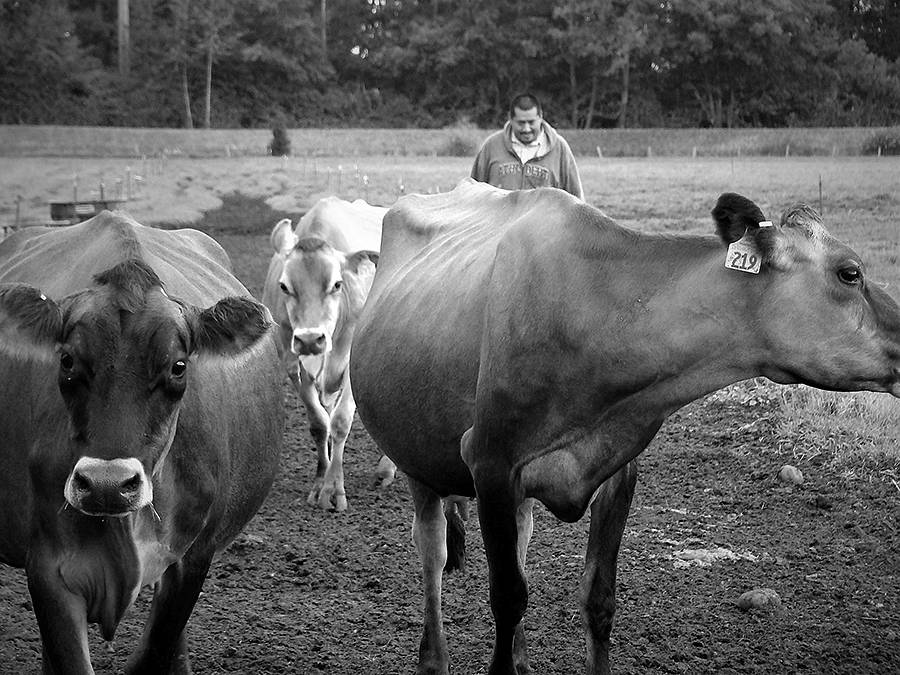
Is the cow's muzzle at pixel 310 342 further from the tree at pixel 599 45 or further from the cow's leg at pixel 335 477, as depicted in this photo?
the tree at pixel 599 45

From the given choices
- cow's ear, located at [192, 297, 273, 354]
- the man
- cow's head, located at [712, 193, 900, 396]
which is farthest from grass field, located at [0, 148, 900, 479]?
cow's ear, located at [192, 297, 273, 354]

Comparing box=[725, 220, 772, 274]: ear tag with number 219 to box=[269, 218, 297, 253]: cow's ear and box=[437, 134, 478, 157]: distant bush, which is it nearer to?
box=[269, 218, 297, 253]: cow's ear

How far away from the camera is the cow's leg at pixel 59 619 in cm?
318

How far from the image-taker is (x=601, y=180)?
1217 centimetres

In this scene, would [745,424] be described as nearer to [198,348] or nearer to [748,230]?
[748,230]

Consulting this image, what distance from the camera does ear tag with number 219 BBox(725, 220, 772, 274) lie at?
322cm

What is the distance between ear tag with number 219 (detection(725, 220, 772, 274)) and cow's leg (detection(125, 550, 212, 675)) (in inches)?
81.4

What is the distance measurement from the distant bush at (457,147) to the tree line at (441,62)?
0.24 meters

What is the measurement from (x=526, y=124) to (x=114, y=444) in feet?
14.0

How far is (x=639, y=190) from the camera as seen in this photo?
11.6 meters

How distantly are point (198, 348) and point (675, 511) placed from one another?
3795 millimetres

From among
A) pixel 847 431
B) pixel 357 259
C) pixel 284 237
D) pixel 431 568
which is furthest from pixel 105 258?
pixel 847 431

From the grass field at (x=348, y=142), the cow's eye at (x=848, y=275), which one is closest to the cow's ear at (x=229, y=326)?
the cow's eye at (x=848, y=275)

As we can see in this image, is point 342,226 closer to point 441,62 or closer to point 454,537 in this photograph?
point 454,537
